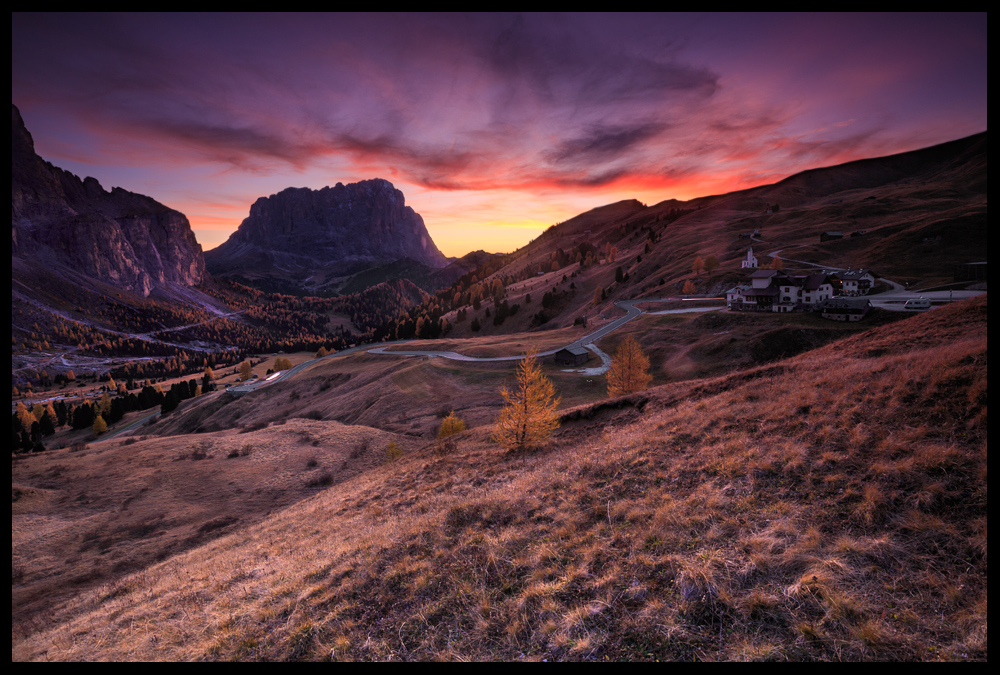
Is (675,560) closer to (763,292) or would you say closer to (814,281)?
(763,292)

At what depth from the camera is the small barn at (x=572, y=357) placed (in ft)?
196

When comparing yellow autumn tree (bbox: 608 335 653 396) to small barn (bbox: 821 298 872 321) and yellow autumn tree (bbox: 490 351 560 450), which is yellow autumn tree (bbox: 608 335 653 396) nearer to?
yellow autumn tree (bbox: 490 351 560 450)

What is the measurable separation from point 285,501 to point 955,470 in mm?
35114

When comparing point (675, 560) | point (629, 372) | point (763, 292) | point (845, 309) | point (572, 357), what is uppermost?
point (763, 292)

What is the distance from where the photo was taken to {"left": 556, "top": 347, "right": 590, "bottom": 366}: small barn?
59.8 metres

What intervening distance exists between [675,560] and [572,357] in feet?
176

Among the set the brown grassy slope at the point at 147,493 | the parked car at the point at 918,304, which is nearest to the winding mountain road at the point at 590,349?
the parked car at the point at 918,304

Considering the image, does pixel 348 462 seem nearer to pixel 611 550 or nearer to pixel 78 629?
pixel 78 629

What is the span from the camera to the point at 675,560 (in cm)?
716

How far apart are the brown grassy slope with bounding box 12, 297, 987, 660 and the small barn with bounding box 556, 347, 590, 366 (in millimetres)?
43832

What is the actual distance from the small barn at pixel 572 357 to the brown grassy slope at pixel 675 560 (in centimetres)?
4383

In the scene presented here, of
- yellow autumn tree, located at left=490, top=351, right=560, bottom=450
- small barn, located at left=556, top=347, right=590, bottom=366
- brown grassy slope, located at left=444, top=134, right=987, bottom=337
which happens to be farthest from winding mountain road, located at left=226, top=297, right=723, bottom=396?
yellow autumn tree, located at left=490, top=351, right=560, bottom=450

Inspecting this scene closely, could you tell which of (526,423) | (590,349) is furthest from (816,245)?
(526,423)
